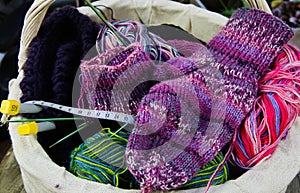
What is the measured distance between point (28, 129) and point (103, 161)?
0.11m

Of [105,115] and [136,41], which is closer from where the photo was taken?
[105,115]

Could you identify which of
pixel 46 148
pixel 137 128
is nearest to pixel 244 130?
pixel 137 128

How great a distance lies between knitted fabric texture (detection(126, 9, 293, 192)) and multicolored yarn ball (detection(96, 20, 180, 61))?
71 millimetres

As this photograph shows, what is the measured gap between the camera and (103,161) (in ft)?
1.75

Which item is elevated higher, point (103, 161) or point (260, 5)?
point (260, 5)

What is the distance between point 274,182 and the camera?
1.71ft

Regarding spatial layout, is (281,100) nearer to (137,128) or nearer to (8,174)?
(137,128)

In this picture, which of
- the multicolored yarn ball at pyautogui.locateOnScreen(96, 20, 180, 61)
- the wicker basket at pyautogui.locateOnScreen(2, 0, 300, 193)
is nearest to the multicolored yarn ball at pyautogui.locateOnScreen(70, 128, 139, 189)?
the wicker basket at pyautogui.locateOnScreen(2, 0, 300, 193)

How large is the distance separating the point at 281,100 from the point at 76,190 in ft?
0.98

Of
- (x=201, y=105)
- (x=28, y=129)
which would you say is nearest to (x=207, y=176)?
(x=201, y=105)

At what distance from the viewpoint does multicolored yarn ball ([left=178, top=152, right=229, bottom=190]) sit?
52 cm

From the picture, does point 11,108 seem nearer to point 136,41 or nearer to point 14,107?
point 14,107

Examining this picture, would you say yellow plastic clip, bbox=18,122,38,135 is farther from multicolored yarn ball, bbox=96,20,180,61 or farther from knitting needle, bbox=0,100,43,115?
multicolored yarn ball, bbox=96,20,180,61

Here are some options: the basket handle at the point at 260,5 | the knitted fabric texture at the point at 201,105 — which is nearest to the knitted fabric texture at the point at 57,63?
the knitted fabric texture at the point at 201,105
